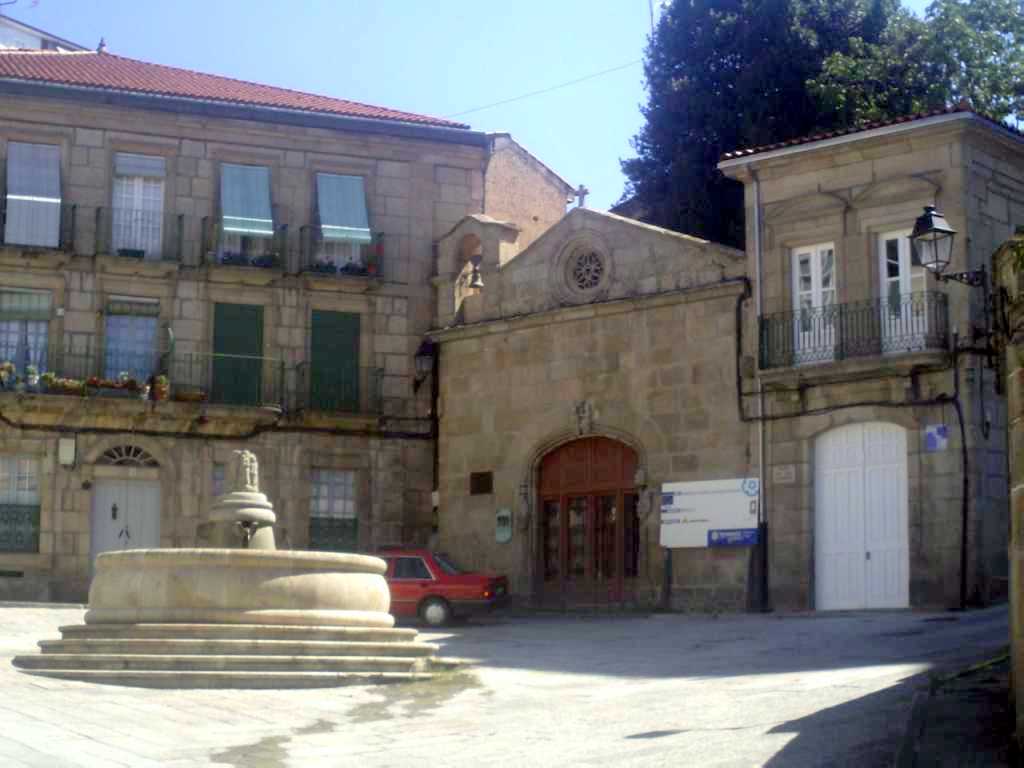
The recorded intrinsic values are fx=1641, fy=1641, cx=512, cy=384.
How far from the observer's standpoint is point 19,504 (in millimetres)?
28219

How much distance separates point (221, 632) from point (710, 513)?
11300 millimetres

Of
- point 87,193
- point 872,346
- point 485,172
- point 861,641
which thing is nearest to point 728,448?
point 872,346

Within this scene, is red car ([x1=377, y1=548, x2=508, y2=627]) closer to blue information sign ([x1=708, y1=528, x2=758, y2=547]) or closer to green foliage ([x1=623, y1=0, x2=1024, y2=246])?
blue information sign ([x1=708, y1=528, x2=758, y2=547])

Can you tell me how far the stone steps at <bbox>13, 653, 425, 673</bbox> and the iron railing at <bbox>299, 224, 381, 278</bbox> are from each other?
49.2 feet

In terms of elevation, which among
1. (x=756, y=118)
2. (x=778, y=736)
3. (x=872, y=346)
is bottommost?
(x=778, y=736)

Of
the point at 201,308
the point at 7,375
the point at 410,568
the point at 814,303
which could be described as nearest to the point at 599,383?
the point at 814,303

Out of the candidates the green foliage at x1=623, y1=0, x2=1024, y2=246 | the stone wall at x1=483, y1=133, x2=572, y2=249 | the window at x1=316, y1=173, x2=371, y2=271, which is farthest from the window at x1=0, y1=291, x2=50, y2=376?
the green foliage at x1=623, y1=0, x2=1024, y2=246

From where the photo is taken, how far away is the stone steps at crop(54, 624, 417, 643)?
15875 millimetres

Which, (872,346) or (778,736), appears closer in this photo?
(778,736)

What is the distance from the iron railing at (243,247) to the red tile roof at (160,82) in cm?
238

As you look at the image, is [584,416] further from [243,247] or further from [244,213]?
[244,213]

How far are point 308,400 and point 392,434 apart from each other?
1.70 metres

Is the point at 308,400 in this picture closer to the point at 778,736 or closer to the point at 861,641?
the point at 861,641

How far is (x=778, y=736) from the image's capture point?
39.1 feet
